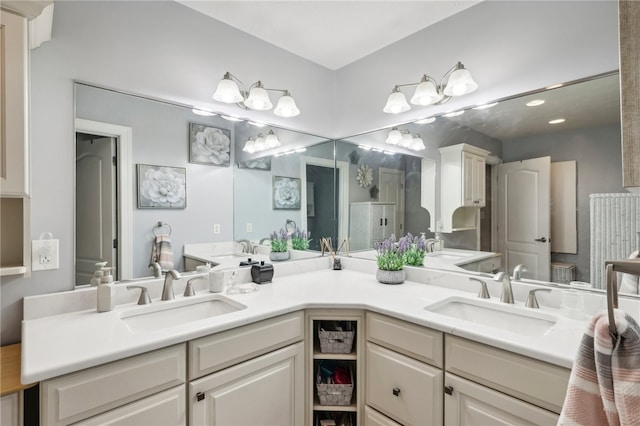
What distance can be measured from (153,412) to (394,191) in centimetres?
182

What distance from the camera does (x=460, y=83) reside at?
69.6 inches

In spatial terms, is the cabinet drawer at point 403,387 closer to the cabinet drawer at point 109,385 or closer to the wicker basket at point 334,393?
the wicker basket at point 334,393

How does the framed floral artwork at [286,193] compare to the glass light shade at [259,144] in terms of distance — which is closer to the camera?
the glass light shade at [259,144]

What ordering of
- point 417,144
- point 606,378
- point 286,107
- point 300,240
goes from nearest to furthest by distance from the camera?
A: point 606,378 < point 417,144 < point 286,107 < point 300,240

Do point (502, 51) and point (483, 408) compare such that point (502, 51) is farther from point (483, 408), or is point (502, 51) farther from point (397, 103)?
point (483, 408)

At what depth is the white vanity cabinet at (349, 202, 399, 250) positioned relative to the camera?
227 centimetres

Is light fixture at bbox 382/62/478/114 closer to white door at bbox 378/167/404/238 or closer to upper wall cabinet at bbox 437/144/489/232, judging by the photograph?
upper wall cabinet at bbox 437/144/489/232

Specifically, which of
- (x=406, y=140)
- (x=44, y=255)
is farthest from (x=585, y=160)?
(x=44, y=255)

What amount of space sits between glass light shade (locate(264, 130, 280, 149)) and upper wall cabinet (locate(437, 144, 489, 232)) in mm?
1148

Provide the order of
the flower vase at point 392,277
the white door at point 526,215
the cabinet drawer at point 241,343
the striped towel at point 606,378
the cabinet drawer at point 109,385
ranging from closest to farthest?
the striped towel at point 606,378 < the cabinet drawer at point 109,385 < the cabinet drawer at point 241,343 < the white door at point 526,215 < the flower vase at point 392,277

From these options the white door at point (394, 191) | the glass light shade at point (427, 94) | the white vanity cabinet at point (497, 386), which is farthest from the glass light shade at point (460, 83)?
the white vanity cabinet at point (497, 386)

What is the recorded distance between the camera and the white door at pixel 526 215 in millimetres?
1568

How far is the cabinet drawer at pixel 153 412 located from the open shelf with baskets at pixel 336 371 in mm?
641

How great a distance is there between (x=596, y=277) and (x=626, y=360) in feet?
3.87
